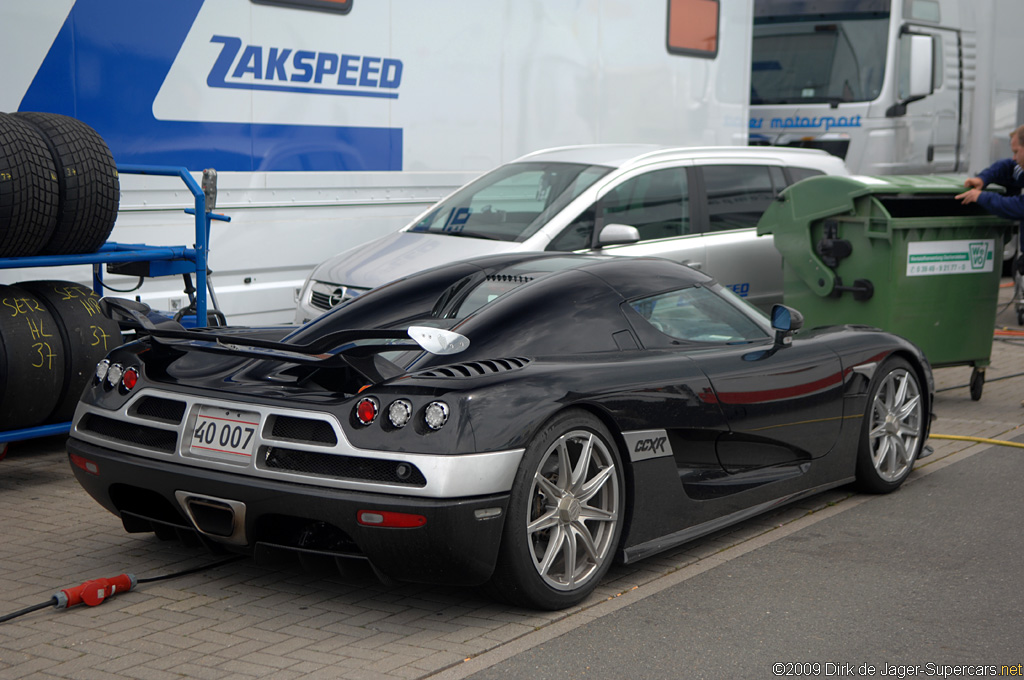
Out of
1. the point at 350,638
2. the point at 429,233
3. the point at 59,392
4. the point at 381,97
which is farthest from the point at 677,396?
the point at 381,97

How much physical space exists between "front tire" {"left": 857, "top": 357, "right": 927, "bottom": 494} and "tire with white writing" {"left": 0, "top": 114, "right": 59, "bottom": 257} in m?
4.25

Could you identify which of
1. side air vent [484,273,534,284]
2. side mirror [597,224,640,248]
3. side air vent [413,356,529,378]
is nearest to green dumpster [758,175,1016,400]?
side mirror [597,224,640,248]

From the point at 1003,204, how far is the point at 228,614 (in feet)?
21.1

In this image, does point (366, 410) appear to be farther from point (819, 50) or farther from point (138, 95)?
point (819, 50)

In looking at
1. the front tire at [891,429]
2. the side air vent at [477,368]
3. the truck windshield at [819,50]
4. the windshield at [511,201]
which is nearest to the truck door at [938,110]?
the truck windshield at [819,50]

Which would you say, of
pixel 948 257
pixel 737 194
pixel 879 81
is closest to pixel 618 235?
pixel 737 194

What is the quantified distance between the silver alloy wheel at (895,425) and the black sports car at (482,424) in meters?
0.51

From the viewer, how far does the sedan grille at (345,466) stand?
12.8ft

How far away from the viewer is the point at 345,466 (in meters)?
3.99

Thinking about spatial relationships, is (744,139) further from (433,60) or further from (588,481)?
(588,481)

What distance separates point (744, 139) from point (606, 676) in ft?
32.0

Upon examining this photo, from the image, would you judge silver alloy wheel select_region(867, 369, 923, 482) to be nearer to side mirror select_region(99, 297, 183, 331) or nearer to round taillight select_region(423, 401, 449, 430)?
round taillight select_region(423, 401, 449, 430)

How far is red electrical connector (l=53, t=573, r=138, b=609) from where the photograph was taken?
14.0ft

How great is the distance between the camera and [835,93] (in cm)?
1386
